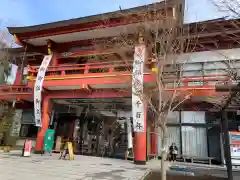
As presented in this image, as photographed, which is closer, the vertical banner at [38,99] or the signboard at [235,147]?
the signboard at [235,147]

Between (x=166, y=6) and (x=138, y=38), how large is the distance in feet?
8.62

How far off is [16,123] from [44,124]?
602 cm

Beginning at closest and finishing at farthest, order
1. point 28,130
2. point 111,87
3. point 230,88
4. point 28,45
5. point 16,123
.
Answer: point 230,88 → point 111,87 → point 28,45 → point 28,130 → point 16,123

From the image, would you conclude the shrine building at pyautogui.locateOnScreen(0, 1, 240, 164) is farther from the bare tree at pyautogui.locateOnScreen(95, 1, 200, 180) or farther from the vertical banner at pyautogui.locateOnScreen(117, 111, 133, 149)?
the bare tree at pyautogui.locateOnScreen(95, 1, 200, 180)

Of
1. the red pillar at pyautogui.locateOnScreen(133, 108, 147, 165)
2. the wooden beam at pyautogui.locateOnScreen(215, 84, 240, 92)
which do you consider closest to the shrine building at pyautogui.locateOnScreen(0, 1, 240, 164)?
the red pillar at pyautogui.locateOnScreen(133, 108, 147, 165)

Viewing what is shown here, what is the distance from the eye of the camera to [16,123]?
18641 millimetres

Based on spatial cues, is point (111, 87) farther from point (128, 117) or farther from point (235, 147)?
point (235, 147)

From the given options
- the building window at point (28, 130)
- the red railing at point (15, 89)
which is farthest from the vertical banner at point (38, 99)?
the building window at point (28, 130)

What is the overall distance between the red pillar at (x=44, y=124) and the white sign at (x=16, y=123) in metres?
5.61

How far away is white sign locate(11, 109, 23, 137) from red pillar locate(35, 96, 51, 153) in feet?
18.4

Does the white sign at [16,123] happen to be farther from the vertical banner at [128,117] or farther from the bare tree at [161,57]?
the bare tree at [161,57]

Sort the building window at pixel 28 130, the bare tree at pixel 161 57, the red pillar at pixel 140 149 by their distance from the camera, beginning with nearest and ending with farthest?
the bare tree at pixel 161 57 → the red pillar at pixel 140 149 → the building window at pixel 28 130

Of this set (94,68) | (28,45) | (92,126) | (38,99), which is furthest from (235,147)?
(28,45)

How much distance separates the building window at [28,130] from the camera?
719 inches
